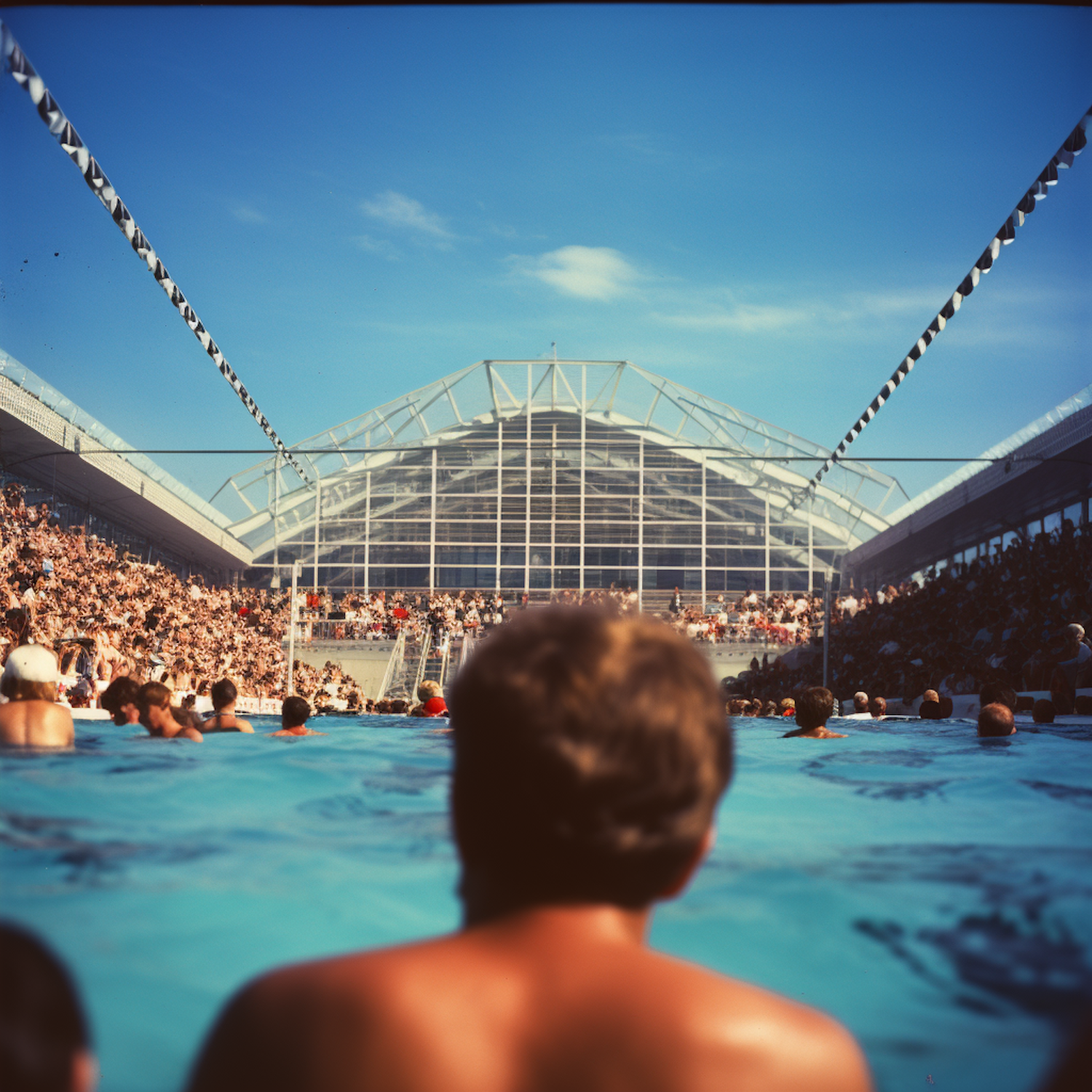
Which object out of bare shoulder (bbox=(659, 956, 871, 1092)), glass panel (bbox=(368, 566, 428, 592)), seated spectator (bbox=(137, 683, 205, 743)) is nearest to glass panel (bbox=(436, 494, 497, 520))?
glass panel (bbox=(368, 566, 428, 592))

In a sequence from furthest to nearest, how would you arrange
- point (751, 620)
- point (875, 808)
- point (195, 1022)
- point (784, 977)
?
point (751, 620)
point (875, 808)
point (784, 977)
point (195, 1022)

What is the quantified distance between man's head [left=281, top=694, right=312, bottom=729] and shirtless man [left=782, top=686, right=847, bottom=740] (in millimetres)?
3842

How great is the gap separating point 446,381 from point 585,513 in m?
5.94

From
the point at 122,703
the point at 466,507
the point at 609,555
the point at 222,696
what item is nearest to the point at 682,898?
the point at 222,696

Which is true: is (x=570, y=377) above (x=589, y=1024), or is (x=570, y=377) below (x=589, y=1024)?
above

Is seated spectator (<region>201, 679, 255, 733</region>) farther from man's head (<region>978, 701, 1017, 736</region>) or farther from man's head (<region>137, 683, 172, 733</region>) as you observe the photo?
man's head (<region>978, 701, 1017, 736</region>)

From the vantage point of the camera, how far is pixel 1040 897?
2.87 metres

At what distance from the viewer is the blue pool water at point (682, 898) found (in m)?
2.03

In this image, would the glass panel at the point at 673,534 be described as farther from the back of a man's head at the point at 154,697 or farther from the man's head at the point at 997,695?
the back of a man's head at the point at 154,697

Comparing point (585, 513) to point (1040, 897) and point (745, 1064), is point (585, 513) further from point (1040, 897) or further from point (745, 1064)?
point (745, 1064)

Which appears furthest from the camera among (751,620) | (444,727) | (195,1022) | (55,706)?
(751,620)

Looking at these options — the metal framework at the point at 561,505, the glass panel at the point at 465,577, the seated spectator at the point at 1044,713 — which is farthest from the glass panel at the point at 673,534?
the seated spectator at the point at 1044,713

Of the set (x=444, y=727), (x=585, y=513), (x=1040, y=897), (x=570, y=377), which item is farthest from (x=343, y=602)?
(x=1040, y=897)

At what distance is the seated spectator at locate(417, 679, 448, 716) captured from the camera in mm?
11859
